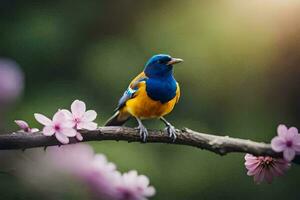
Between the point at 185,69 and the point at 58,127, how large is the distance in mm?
1489

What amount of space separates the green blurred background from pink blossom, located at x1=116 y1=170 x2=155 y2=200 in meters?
1.20

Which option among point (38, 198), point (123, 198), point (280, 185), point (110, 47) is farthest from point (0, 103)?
point (110, 47)

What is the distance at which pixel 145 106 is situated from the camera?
78cm

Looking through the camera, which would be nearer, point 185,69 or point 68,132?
point 68,132

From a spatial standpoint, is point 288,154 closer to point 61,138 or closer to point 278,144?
point 278,144

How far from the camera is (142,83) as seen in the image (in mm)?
805

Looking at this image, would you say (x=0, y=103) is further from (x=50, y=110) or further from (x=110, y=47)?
(x=110, y=47)

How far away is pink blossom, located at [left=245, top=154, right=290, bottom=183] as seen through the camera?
0.59 m

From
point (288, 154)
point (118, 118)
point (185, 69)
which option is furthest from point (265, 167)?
point (185, 69)

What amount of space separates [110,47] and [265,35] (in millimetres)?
529

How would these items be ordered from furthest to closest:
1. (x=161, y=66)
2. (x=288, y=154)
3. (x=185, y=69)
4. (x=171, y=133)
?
(x=185, y=69)
(x=161, y=66)
(x=171, y=133)
(x=288, y=154)

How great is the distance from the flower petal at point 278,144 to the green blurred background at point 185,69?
124 centimetres

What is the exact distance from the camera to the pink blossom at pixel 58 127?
1.83 ft

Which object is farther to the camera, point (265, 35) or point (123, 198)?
point (265, 35)
